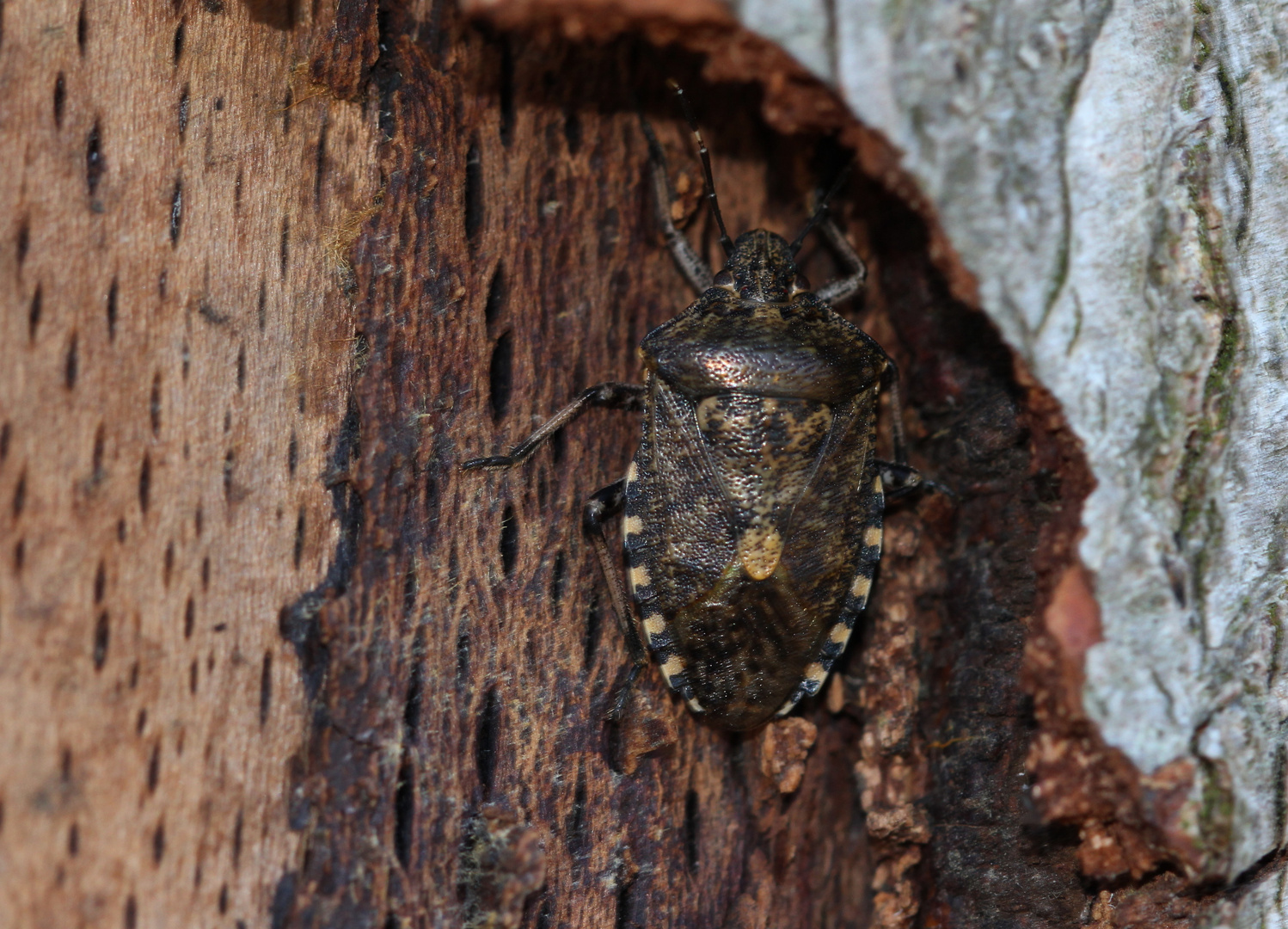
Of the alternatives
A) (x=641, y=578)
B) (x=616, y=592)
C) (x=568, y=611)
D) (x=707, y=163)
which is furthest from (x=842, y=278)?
(x=568, y=611)

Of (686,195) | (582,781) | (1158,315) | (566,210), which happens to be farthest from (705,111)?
(582,781)

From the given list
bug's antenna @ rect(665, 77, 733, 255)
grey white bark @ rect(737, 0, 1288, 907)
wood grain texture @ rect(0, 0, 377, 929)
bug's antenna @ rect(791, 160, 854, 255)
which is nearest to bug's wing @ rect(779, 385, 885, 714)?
bug's antenna @ rect(791, 160, 854, 255)

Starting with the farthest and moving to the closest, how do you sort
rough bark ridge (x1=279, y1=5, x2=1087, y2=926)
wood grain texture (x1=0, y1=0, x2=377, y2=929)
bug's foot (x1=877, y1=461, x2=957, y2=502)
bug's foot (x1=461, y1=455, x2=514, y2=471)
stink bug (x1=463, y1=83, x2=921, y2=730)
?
bug's foot (x1=877, y1=461, x2=957, y2=502) < stink bug (x1=463, y1=83, x2=921, y2=730) < bug's foot (x1=461, y1=455, x2=514, y2=471) < rough bark ridge (x1=279, y1=5, x2=1087, y2=926) < wood grain texture (x1=0, y1=0, x2=377, y2=929)

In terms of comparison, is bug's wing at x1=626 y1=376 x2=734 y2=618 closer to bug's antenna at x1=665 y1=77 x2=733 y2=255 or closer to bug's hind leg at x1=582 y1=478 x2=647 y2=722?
bug's hind leg at x1=582 y1=478 x2=647 y2=722

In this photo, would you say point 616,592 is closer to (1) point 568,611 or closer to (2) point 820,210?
(1) point 568,611

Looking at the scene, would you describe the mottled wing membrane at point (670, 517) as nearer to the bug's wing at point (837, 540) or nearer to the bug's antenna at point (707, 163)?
the bug's wing at point (837, 540)

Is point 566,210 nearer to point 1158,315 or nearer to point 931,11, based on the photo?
point 931,11
